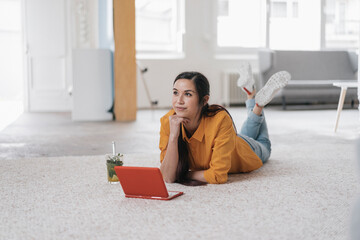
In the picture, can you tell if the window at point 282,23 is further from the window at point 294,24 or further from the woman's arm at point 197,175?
the woman's arm at point 197,175

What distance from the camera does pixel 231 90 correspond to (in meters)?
7.09

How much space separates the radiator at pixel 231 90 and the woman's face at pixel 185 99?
515cm

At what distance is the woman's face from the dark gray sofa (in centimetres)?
474

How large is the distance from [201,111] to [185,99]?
5.0 inches

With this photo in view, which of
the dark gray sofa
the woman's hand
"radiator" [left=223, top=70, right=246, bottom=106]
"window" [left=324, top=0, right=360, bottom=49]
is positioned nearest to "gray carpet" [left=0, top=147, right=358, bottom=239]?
the woman's hand

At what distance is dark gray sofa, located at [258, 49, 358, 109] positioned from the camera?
648cm

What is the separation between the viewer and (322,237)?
1.33 metres

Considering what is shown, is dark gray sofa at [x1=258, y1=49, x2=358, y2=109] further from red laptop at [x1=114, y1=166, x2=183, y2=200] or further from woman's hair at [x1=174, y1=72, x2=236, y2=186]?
red laptop at [x1=114, y1=166, x2=183, y2=200]

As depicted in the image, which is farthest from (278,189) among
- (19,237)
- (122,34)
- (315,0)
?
(315,0)

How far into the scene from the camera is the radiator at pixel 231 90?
23.1 feet

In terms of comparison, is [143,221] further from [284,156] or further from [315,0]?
[315,0]

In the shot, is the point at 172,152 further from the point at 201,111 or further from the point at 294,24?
the point at 294,24

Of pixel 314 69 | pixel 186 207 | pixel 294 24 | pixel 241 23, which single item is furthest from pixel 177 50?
pixel 186 207

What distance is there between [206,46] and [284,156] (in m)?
4.50
